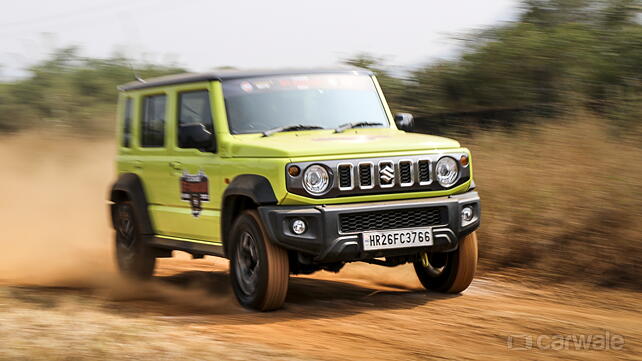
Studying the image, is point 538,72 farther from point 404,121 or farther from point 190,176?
point 190,176

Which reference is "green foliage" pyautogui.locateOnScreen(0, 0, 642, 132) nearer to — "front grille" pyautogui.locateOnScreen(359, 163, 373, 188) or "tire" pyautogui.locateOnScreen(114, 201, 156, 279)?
"front grille" pyautogui.locateOnScreen(359, 163, 373, 188)

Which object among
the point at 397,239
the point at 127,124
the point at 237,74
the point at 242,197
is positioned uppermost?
the point at 237,74

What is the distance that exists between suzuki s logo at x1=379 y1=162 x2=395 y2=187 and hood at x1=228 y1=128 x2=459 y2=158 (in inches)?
4.6

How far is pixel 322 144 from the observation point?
7.27 metres

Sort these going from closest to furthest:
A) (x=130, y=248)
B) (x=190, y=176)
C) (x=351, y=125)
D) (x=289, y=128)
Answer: (x=289, y=128)
(x=351, y=125)
(x=190, y=176)
(x=130, y=248)

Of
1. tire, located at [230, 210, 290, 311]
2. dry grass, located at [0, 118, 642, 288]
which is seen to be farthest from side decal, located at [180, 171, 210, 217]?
dry grass, located at [0, 118, 642, 288]

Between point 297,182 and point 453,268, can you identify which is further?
point 453,268

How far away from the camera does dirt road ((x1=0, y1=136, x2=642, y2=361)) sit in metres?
5.74

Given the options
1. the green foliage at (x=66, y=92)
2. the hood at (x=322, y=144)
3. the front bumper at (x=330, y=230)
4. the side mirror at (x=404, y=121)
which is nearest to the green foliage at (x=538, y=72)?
the side mirror at (x=404, y=121)

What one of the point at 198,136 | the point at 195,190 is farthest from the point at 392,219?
the point at 195,190

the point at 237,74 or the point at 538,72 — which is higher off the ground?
the point at 237,74

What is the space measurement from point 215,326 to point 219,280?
3.25 metres

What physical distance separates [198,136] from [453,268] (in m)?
2.32

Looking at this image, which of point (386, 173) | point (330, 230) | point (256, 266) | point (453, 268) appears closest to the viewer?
point (330, 230)
